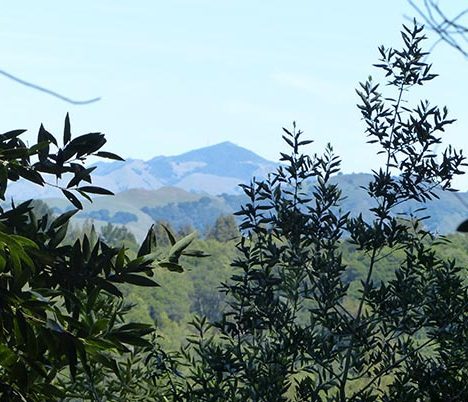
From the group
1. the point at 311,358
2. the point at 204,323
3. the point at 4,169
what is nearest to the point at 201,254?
the point at 4,169

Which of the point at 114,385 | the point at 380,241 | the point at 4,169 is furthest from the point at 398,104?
the point at 4,169

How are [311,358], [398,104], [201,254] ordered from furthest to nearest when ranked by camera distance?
[398,104] < [311,358] < [201,254]

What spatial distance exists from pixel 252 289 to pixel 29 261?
3.97 m

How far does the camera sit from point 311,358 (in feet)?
21.6

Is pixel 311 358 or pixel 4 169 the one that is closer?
pixel 4 169

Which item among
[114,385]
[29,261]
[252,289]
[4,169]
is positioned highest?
[4,169]

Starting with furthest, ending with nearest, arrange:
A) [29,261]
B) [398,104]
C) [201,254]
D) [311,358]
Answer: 1. [398,104]
2. [311,358]
3. [201,254]
4. [29,261]

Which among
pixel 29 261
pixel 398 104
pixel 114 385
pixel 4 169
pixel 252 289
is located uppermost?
pixel 398 104

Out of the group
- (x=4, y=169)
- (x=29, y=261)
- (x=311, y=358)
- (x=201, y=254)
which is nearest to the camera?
(x=29, y=261)

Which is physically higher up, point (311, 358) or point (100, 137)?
point (100, 137)

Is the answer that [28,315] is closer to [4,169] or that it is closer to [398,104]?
[4,169]

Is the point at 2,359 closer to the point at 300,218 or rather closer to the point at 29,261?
the point at 29,261

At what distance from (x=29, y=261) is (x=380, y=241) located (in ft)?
14.4

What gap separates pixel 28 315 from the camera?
9.94 ft
